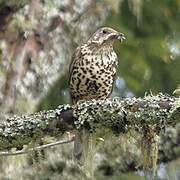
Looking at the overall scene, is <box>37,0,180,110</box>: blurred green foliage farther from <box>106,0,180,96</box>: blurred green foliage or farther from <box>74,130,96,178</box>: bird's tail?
<box>74,130,96,178</box>: bird's tail

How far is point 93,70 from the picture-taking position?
207 inches

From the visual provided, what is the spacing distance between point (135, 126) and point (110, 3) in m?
1.91

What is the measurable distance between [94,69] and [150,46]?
1.39 m

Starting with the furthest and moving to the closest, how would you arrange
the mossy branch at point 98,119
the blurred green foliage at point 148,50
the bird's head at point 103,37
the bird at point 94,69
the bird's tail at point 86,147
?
the blurred green foliage at point 148,50
the bird's head at point 103,37
the bird at point 94,69
the bird's tail at point 86,147
the mossy branch at point 98,119

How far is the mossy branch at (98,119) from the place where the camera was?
3645 millimetres

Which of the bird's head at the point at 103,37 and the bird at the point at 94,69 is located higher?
the bird's head at the point at 103,37

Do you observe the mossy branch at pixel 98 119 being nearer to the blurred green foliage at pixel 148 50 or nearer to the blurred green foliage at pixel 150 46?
the blurred green foliage at pixel 148 50

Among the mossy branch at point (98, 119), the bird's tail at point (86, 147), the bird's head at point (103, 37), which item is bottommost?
the bird's tail at point (86, 147)

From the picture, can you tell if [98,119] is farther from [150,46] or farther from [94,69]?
[150,46]

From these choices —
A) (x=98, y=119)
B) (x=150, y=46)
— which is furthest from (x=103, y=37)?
(x=98, y=119)

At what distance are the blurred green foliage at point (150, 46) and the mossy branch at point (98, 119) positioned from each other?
2.64 m

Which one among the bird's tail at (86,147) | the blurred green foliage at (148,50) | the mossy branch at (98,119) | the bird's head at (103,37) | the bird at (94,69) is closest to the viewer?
the mossy branch at (98,119)

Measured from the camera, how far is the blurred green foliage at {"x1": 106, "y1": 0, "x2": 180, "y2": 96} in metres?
6.52

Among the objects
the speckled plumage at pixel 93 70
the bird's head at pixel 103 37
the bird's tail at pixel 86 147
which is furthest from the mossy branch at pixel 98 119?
the bird's head at pixel 103 37
